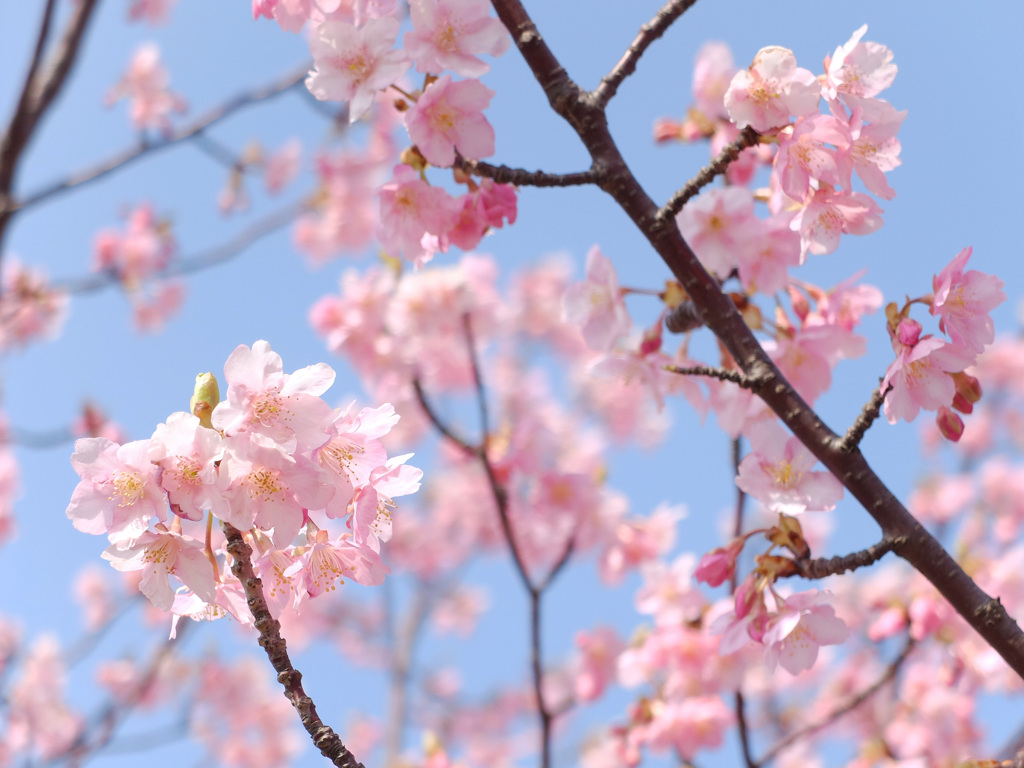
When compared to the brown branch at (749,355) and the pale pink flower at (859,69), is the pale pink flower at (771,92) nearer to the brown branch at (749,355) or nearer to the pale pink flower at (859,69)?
the pale pink flower at (859,69)

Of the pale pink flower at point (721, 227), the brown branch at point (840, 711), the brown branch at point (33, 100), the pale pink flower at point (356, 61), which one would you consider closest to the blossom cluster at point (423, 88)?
the pale pink flower at point (356, 61)

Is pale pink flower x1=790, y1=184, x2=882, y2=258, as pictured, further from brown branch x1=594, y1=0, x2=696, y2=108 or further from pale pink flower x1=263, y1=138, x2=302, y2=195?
pale pink flower x1=263, y1=138, x2=302, y2=195

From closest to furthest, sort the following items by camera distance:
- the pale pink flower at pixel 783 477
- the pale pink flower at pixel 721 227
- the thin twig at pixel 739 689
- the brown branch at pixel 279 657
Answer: the brown branch at pixel 279 657
the pale pink flower at pixel 783 477
the pale pink flower at pixel 721 227
the thin twig at pixel 739 689

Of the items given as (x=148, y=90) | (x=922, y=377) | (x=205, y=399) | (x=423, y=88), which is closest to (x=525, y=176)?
(x=423, y=88)

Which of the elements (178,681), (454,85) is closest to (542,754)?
(454,85)

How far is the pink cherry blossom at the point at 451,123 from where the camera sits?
1.48m

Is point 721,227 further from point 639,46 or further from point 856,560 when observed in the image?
point 856,560

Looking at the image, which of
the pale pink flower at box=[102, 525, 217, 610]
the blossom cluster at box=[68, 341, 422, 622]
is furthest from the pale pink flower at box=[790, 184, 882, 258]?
the pale pink flower at box=[102, 525, 217, 610]

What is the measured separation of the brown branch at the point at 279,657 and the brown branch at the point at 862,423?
906mm

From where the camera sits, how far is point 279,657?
1.09 meters

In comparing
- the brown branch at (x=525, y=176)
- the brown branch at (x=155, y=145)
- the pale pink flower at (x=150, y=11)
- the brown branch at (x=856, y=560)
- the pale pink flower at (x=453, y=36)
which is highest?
the pale pink flower at (x=150, y=11)

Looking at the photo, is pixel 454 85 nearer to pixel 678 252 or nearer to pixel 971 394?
pixel 678 252

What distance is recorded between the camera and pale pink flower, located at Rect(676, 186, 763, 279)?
1.89 m

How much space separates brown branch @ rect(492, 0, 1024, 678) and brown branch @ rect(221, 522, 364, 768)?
2.79 feet
